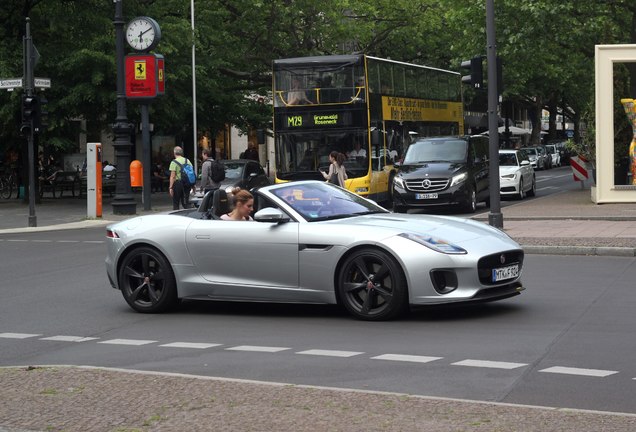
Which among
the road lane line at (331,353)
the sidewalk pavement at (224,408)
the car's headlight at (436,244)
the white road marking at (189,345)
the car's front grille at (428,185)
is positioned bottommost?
the white road marking at (189,345)

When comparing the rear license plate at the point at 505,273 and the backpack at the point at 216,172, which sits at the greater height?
the backpack at the point at 216,172

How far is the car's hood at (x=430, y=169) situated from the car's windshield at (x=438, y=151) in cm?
23

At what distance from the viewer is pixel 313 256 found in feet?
37.1

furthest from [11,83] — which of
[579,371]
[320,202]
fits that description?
[579,371]

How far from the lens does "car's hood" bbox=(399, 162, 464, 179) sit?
1178 inches

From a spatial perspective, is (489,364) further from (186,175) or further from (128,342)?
(186,175)

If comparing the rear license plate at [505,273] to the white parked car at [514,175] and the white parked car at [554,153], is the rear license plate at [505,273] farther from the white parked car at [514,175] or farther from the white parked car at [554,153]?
the white parked car at [554,153]

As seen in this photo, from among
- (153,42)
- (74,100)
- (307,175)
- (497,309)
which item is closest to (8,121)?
(74,100)

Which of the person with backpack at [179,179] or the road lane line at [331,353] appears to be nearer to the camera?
the road lane line at [331,353]

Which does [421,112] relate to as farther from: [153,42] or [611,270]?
[611,270]

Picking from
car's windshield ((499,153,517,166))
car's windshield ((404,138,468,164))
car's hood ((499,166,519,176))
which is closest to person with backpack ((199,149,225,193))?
car's windshield ((404,138,468,164))

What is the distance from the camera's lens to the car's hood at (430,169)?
98.2ft

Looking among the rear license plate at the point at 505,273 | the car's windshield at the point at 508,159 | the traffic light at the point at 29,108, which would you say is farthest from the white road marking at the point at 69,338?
the car's windshield at the point at 508,159

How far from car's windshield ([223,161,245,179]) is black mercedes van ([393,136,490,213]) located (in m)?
4.75
